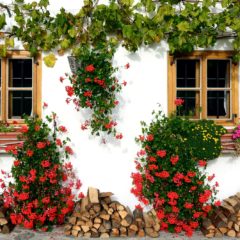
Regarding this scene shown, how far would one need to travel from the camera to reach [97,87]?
5.69m

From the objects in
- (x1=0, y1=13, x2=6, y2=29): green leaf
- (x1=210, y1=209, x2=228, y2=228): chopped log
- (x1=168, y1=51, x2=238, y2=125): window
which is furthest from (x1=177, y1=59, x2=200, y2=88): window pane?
(x1=0, y1=13, x2=6, y2=29): green leaf

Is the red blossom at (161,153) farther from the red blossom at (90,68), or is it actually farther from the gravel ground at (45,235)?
the red blossom at (90,68)

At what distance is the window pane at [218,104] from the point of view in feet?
20.8

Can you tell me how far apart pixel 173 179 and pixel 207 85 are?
1.62m

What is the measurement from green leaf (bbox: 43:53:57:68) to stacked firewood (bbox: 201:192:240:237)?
3091 millimetres

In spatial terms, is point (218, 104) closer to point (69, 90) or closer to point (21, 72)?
point (69, 90)

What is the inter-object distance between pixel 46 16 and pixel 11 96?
1291 mm

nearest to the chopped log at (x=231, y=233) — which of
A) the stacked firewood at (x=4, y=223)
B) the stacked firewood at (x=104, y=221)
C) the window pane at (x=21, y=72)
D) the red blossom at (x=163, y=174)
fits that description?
the stacked firewood at (x=104, y=221)

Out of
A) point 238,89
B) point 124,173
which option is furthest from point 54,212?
point 238,89

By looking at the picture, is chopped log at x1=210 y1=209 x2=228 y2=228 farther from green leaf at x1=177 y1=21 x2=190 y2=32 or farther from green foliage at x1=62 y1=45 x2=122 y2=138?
green leaf at x1=177 y1=21 x2=190 y2=32

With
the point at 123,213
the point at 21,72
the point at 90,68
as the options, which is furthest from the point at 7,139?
the point at 123,213

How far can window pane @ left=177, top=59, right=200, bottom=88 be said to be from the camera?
20.7 ft

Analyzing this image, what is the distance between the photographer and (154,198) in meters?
5.95

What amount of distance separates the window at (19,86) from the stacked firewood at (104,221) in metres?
1.54
